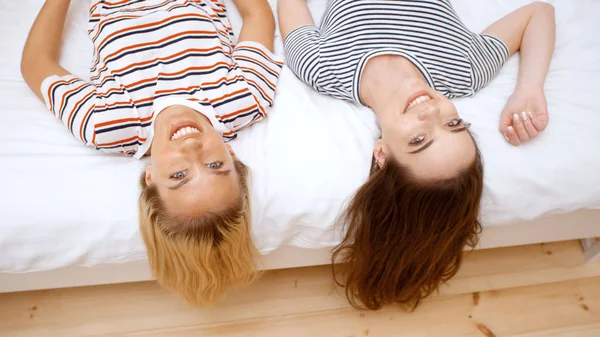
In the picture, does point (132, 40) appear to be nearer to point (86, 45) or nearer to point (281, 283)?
point (86, 45)

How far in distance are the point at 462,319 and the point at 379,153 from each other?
0.65 m

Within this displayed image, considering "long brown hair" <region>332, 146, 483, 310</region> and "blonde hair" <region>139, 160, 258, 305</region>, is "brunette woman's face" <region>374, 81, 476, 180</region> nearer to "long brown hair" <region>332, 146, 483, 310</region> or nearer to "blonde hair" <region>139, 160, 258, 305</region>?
"long brown hair" <region>332, 146, 483, 310</region>

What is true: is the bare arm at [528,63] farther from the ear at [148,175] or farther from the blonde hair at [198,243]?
the ear at [148,175]

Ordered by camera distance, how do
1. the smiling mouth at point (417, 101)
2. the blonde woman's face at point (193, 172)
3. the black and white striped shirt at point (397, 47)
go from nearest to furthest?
the blonde woman's face at point (193, 172) < the smiling mouth at point (417, 101) < the black and white striped shirt at point (397, 47)

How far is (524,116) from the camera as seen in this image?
962mm

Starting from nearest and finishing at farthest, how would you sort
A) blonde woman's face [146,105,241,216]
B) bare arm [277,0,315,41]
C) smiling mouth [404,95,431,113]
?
1. blonde woman's face [146,105,241,216]
2. smiling mouth [404,95,431,113]
3. bare arm [277,0,315,41]

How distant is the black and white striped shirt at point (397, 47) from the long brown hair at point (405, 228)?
→ 0.24 meters

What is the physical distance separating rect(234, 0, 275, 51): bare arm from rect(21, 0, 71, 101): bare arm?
1.48ft

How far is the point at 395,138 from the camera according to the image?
911 millimetres

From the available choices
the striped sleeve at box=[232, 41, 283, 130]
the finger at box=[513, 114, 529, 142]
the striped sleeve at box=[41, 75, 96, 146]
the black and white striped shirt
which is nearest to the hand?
the finger at box=[513, 114, 529, 142]

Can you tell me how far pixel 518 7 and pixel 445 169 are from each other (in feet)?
2.22

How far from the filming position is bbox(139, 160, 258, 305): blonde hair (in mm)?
839

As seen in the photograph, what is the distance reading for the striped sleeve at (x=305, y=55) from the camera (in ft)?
3.47

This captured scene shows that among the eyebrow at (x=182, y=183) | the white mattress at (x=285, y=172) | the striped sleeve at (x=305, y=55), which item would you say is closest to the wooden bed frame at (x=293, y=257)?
the white mattress at (x=285, y=172)
